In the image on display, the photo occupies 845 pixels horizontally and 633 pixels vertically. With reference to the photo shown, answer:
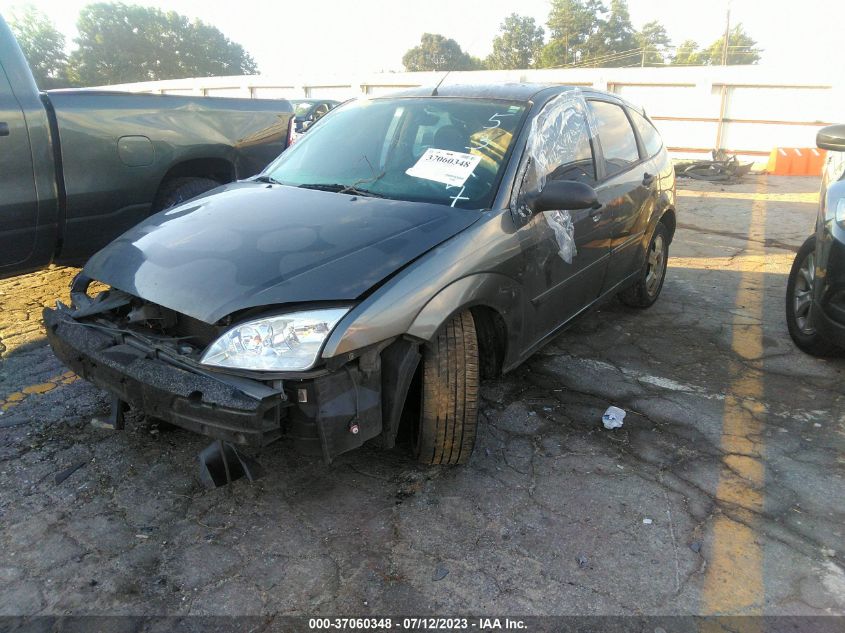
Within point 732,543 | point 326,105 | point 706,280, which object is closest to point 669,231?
point 706,280

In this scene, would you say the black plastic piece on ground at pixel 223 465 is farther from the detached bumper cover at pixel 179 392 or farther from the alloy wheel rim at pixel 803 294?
the alloy wheel rim at pixel 803 294

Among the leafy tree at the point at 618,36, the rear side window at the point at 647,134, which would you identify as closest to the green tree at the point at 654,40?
the leafy tree at the point at 618,36

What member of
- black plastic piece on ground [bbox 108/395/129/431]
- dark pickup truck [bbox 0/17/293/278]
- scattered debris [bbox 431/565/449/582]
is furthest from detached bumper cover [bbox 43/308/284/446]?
dark pickup truck [bbox 0/17/293/278]

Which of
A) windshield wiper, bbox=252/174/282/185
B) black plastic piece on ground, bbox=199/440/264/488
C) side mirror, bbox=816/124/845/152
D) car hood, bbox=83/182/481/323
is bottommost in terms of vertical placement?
black plastic piece on ground, bbox=199/440/264/488

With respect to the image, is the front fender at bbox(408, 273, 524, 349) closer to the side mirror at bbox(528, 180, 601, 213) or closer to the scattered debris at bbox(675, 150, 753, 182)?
the side mirror at bbox(528, 180, 601, 213)

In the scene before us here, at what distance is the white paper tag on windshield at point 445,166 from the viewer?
2908mm

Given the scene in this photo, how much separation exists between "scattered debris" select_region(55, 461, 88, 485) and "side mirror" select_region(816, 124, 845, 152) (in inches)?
181

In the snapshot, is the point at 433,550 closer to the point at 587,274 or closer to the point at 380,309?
the point at 380,309

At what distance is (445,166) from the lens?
297 centimetres

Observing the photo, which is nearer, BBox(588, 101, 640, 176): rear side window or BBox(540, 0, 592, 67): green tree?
BBox(588, 101, 640, 176): rear side window

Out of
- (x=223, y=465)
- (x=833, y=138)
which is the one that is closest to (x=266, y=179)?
(x=223, y=465)

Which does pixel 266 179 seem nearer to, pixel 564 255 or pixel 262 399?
pixel 564 255

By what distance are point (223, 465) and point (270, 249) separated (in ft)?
2.83

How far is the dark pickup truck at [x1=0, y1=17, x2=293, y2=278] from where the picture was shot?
11.7ft
